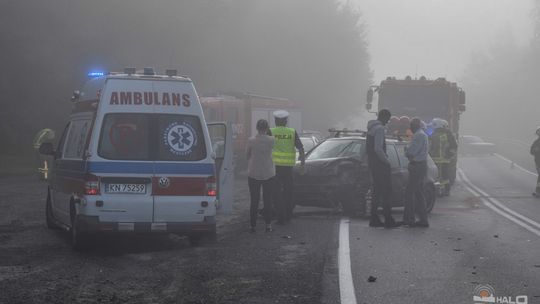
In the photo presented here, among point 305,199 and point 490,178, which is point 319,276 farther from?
point 490,178

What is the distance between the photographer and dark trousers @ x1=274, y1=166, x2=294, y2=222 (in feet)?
48.3

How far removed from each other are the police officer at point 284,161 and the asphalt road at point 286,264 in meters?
0.34

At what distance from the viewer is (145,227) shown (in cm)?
1120

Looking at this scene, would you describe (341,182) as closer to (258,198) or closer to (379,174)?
(379,174)

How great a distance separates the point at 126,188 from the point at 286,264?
2.22 meters

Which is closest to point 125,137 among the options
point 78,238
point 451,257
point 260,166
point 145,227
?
point 145,227

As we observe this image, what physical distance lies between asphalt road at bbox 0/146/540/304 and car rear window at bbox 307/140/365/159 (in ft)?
3.89

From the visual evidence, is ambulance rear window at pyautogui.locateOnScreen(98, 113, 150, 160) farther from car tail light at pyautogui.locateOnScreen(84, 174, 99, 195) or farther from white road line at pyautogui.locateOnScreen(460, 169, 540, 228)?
white road line at pyautogui.locateOnScreen(460, 169, 540, 228)

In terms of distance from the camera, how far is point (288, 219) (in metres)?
15.2

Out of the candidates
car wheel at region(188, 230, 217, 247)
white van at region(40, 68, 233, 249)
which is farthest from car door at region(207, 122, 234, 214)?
white van at region(40, 68, 233, 249)

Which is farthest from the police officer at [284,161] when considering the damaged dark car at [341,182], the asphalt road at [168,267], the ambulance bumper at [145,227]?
the ambulance bumper at [145,227]

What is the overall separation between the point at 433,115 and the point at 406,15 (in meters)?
122

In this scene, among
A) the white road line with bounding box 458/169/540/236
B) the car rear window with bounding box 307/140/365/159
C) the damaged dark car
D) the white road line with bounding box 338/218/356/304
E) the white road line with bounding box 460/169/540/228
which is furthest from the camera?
the car rear window with bounding box 307/140/365/159

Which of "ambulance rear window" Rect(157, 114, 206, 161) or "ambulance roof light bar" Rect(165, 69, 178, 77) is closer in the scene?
"ambulance rear window" Rect(157, 114, 206, 161)
